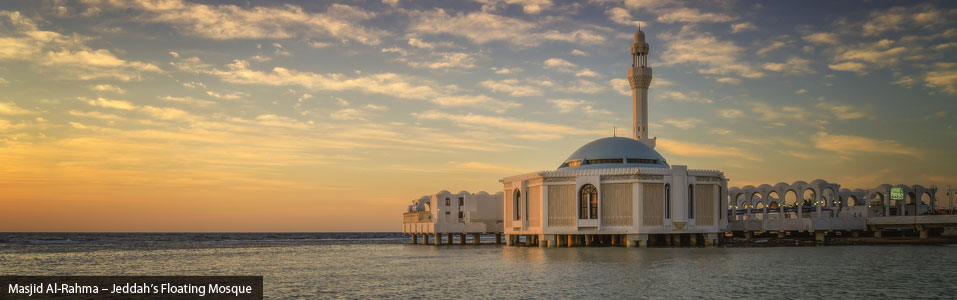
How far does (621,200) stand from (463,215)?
35099 mm

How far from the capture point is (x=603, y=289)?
3288 centimetres

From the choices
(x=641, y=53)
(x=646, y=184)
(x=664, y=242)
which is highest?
(x=641, y=53)

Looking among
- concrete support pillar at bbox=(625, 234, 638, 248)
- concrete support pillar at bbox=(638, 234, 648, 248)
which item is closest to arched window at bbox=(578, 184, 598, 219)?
concrete support pillar at bbox=(625, 234, 638, 248)

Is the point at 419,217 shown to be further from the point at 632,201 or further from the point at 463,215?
the point at 632,201

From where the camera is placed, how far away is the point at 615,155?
75.6m

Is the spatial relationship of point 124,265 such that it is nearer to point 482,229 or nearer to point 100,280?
point 100,280

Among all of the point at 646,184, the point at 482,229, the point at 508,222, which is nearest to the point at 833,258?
the point at 646,184

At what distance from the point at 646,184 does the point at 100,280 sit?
4410cm

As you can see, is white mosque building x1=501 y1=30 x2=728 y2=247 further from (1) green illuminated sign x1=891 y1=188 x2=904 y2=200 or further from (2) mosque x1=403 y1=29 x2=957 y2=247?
(1) green illuminated sign x1=891 y1=188 x2=904 y2=200

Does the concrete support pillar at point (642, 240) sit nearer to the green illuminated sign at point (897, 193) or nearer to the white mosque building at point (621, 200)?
the white mosque building at point (621, 200)

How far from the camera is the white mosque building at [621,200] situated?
2724 inches

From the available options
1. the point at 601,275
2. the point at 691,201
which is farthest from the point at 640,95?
the point at 601,275
